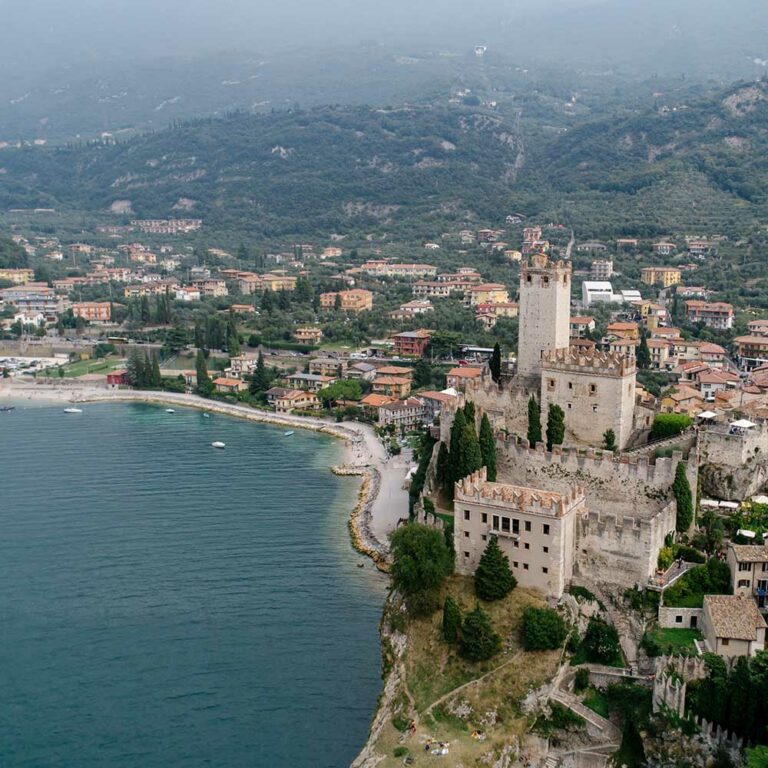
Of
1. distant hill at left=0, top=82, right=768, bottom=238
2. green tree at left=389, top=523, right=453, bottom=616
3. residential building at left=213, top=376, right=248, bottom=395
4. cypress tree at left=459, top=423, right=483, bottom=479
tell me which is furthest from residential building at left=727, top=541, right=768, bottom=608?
distant hill at left=0, top=82, right=768, bottom=238

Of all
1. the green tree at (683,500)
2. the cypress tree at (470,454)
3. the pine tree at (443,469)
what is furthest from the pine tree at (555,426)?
the green tree at (683,500)

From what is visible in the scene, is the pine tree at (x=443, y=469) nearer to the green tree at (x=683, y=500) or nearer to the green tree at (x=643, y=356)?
the green tree at (x=683, y=500)

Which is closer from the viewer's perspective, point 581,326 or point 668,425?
point 668,425

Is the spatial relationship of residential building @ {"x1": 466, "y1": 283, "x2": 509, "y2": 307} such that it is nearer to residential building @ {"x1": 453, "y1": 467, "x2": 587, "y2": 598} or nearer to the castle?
Answer: the castle

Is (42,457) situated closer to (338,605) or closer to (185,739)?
(338,605)

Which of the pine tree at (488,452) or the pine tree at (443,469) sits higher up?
the pine tree at (488,452)

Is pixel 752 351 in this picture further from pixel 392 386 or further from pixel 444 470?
pixel 444 470

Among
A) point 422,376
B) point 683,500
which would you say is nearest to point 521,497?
point 683,500

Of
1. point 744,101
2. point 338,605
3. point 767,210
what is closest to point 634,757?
point 338,605
